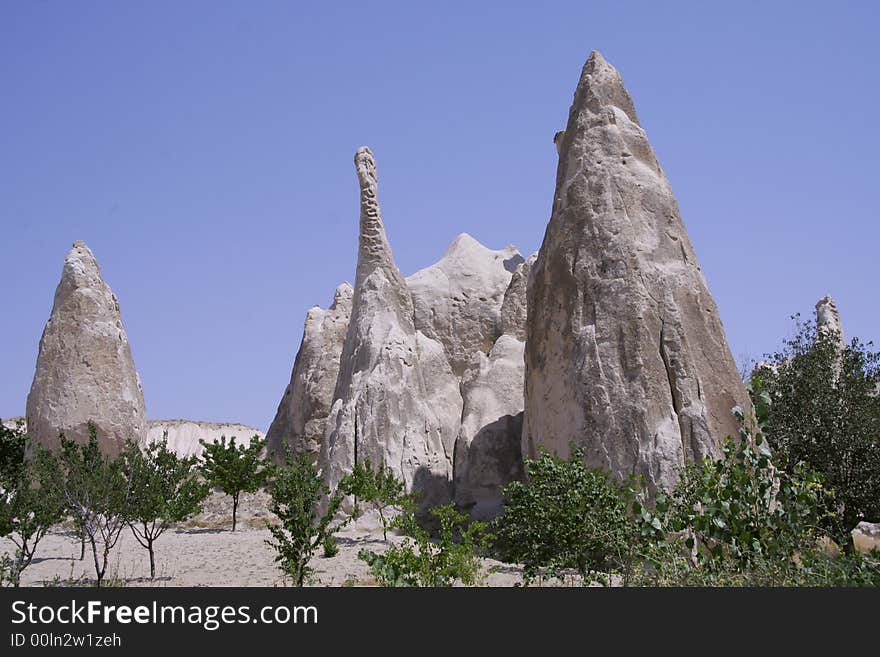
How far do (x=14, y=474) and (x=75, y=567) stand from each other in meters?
2.35

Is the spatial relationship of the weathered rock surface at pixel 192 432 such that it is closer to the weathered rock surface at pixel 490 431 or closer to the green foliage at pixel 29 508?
the weathered rock surface at pixel 490 431

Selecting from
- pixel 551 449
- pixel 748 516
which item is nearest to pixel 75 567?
pixel 551 449

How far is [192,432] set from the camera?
48.3 m

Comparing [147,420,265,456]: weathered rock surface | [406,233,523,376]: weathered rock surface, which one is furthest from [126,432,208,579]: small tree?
[147,420,265,456]: weathered rock surface

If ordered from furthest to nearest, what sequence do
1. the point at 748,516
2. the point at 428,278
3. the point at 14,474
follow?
the point at 428,278, the point at 14,474, the point at 748,516

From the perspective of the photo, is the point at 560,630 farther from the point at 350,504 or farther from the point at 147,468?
the point at 350,504

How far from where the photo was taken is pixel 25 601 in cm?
708

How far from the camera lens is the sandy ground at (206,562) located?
13.4 meters

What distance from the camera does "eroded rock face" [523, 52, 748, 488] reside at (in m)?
16.2

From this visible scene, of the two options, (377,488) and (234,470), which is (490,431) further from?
(234,470)

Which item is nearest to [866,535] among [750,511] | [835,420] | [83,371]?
[835,420]

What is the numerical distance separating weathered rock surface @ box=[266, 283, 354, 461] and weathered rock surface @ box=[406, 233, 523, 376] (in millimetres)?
2569

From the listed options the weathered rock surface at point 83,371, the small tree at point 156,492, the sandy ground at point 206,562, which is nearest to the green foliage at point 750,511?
the sandy ground at point 206,562

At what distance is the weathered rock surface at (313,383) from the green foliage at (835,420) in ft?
39.2
